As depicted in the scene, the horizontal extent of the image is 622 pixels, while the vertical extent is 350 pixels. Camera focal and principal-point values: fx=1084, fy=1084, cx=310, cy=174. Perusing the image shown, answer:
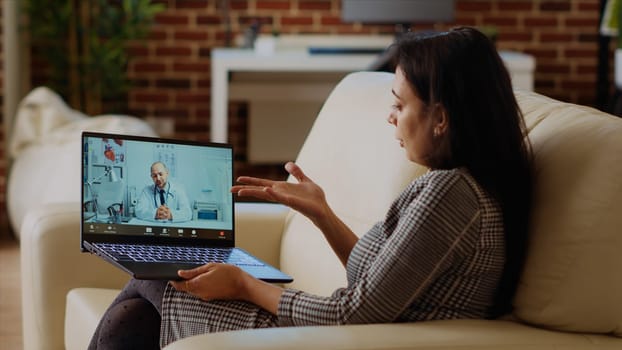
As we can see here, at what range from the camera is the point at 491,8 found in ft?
17.6

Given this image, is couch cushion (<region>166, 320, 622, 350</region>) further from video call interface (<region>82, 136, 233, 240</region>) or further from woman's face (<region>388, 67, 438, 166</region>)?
video call interface (<region>82, 136, 233, 240</region>)

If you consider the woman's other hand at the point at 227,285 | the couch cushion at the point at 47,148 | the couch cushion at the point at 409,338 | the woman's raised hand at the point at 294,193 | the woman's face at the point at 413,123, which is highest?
the woman's face at the point at 413,123

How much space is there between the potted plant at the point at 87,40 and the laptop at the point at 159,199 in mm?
2980

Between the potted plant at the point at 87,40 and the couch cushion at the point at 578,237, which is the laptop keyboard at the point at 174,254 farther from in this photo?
the potted plant at the point at 87,40

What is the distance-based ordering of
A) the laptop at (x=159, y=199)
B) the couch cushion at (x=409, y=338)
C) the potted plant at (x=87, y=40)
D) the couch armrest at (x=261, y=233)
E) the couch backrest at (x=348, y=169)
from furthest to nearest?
1. the potted plant at (x=87, y=40)
2. the couch armrest at (x=261, y=233)
3. the couch backrest at (x=348, y=169)
4. the laptop at (x=159, y=199)
5. the couch cushion at (x=409, y=338)

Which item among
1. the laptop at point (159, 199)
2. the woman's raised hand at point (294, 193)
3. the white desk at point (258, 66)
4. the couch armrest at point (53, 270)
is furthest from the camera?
the white desk at point (258, 66)

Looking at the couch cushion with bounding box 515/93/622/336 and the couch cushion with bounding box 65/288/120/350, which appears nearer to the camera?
the couch cushion with bounding box 515/93/622/336

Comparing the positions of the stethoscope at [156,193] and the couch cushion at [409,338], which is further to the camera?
the stethoscope at [156,193]

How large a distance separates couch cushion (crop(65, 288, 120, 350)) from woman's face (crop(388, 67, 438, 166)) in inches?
32.1

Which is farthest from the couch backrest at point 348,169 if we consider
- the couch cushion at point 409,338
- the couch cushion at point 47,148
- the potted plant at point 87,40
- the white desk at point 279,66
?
the potted plant at point 87,40

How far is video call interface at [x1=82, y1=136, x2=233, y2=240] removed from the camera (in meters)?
1.99

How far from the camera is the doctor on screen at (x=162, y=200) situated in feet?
6.60

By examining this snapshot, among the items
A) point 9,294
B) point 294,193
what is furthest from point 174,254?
point 9,294

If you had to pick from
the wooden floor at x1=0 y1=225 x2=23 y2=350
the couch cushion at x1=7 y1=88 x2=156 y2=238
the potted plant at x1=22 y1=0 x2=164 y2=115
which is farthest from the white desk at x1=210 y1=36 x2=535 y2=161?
the wooden floor at x1=0 y1=225 x2=23 y2=350
